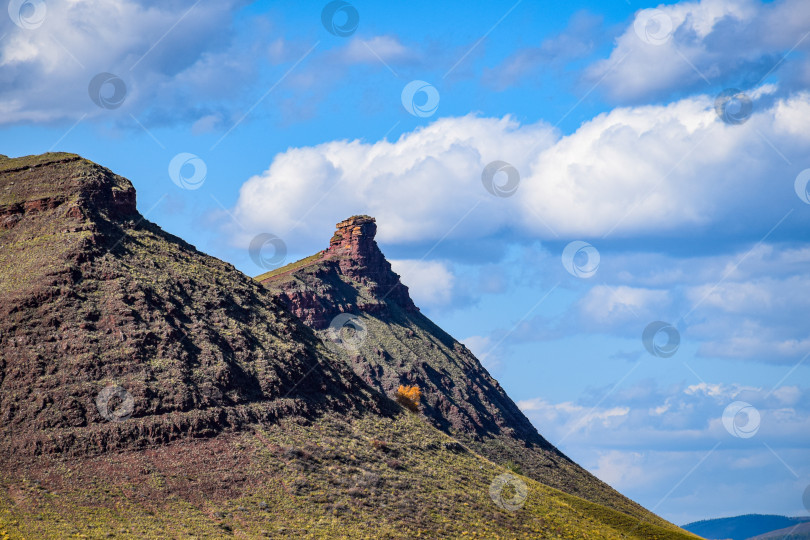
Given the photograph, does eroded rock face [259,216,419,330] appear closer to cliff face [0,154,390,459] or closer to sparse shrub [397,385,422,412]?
sparse shrub [397,385,422,412]

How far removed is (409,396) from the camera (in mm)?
149625

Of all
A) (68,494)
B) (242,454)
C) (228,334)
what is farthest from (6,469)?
(228,334)

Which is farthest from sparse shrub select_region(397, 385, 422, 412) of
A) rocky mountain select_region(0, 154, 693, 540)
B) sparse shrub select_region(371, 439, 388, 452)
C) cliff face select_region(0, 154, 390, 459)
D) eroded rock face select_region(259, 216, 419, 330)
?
sparse shrub select_region(371, 439, 388, 452)

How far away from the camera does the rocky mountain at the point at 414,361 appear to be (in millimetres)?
155250

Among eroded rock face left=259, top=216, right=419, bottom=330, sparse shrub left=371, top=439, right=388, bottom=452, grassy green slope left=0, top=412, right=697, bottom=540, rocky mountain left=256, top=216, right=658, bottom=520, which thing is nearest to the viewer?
grassy green slope left=0, top=412, right=697, bottom=540

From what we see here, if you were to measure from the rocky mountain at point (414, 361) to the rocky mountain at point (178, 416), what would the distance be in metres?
43.8

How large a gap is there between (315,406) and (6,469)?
108 feet

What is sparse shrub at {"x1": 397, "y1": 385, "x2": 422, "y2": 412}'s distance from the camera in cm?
14438

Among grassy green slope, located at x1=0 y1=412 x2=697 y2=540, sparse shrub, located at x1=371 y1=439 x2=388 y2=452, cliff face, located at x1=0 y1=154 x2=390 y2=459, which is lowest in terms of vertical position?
grassy green slope, located at x1=0 y1=412 x2=697 y2=540

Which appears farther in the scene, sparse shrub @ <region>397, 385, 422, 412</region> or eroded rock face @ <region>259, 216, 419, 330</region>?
eroded rock face @ <region>259, 216, 419, 330</region>

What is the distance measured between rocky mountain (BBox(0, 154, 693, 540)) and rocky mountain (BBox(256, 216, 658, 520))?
43787mm

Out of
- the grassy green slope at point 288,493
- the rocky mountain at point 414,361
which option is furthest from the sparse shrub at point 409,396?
the grassy green slope at point 288,493

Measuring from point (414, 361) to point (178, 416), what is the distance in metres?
90.3

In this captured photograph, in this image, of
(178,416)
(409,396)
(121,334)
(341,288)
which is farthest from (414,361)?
(178,416)
